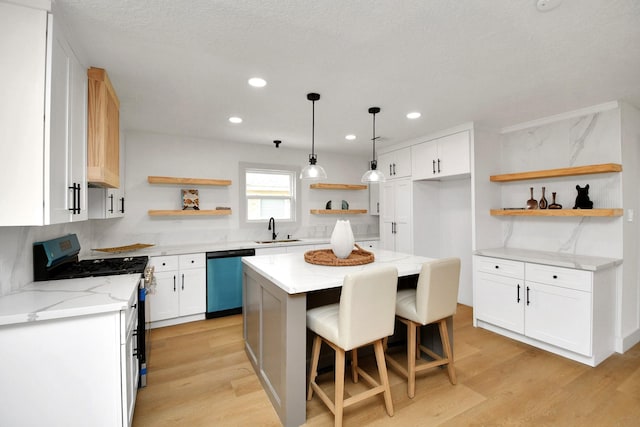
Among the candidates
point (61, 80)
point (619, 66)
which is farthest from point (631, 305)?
point (61, 80)

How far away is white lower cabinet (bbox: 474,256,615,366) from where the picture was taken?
2641 mm

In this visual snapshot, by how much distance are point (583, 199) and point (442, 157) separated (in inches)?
58.8

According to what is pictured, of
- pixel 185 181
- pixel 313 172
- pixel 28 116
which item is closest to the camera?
pixel 28 116

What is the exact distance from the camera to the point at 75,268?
235cm

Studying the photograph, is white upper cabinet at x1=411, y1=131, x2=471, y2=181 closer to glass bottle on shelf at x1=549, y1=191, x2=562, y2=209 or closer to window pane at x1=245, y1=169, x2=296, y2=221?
glass bottle on shelf at x1=549, y1=191, x2=562, y2=209

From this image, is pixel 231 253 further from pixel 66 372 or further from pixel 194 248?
pixel 66 372

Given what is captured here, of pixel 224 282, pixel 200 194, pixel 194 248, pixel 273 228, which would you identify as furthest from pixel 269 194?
pixel 224 282

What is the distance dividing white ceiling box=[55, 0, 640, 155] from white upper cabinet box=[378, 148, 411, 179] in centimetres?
115

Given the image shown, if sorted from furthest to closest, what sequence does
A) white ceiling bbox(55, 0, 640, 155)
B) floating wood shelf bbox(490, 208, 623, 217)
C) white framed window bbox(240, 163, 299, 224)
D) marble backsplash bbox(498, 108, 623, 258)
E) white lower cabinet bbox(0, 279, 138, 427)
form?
1. white framed window bbox(240, 163, 299, 224)
2. marble backsplash bbox(498, 108, 623, 258)
3. floating wood shelf bbox(490, 208, 623, 217)
4. white ceiling bbox(55, 0, 640, 155)
5. white lower cabinet bbox(0, 279, 138, 427)

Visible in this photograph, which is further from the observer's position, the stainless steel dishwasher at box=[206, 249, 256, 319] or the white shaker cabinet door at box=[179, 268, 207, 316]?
the stainless steel dishwasher at box=[206, 249, 256, 319]

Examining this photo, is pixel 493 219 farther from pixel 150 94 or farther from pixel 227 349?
pixel 150 94

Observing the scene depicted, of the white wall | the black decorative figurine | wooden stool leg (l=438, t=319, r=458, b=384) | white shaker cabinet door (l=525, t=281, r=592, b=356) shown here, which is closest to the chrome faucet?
the white wall

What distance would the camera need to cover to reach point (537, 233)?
11.5ft

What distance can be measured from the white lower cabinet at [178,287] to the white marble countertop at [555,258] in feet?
10.9
